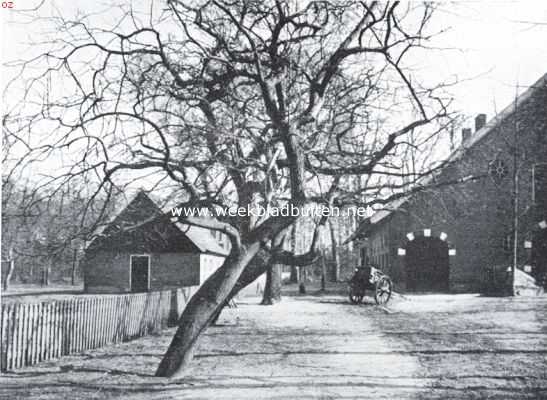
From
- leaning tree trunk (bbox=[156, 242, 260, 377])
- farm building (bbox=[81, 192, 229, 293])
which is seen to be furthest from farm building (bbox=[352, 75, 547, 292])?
leaning tree trunk (bbox=[156, 242, 260, 377])

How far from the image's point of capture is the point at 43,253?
27.1ft

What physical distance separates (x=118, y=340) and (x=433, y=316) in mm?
8890

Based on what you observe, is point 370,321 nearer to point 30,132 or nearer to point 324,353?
point 324,353

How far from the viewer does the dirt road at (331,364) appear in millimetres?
7020

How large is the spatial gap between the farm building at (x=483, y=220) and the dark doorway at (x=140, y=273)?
12.2 metres

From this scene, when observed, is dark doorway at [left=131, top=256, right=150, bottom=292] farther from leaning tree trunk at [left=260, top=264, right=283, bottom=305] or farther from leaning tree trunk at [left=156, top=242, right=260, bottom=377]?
leaning tree trunk at [left=156, top=242, right=260, bottom=377]

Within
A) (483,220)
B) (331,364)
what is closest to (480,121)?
(483,220)

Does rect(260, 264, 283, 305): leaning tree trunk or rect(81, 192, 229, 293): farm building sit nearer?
rect(260, 264, 283, 305): leaning tree trunk

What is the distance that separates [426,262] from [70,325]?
66.0ft

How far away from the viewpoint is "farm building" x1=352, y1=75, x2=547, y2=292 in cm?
2345

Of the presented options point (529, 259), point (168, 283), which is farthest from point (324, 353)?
point (168, 283)

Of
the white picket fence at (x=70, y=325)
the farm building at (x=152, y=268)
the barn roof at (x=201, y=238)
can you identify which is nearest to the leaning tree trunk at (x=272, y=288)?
the barn roof at (x=201, y=238)

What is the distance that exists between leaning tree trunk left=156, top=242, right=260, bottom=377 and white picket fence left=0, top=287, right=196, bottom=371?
2.64 m

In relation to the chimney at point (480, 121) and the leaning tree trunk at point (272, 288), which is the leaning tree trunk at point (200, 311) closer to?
the leaning tree trunk at point (272, 288)
